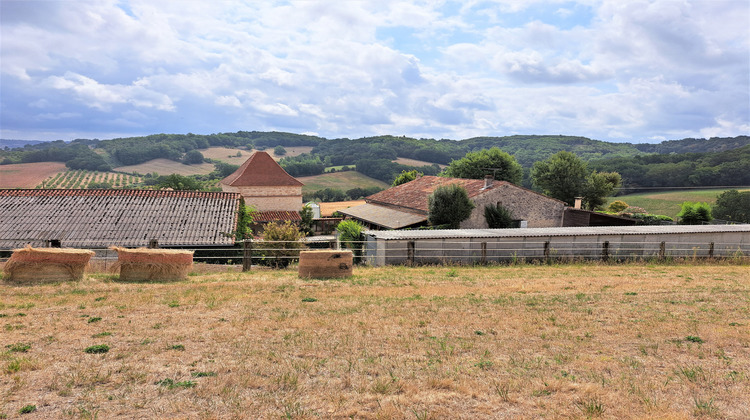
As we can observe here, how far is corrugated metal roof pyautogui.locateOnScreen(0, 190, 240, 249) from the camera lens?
22.3 metres

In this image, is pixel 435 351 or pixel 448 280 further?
pixel 448 280

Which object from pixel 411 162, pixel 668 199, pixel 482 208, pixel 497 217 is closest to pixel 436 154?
pixel 411 162

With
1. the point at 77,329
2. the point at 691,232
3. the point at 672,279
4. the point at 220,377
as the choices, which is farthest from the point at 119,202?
the point at 691,232

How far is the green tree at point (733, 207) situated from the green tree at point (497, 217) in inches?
1546

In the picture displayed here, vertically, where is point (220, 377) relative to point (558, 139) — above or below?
below

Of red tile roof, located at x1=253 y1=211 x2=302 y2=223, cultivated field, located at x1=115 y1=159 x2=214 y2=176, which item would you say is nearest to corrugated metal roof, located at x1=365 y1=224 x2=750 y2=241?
red tile roof, located at x1=253 y1=211 x2=302 y2=223

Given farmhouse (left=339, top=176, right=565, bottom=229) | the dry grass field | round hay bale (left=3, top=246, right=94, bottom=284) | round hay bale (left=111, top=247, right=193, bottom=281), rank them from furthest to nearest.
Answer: farmhouse (left=339, top=176, right=565, bottom=229), round hay bale (left=111, top=247, right=193, bottom=281), round hay bale (left=3, top=246, right=94, bottom=284), the dry grass field

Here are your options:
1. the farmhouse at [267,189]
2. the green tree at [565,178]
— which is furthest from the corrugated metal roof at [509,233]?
the farmhouse at [267,189]

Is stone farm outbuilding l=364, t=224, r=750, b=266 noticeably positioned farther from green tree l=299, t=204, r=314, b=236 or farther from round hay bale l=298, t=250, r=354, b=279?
green tree l=299, t=204, r=314, b=236

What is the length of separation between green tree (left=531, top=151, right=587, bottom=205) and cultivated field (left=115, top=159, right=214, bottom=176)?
103852 millimetres

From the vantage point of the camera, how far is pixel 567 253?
24750 mm

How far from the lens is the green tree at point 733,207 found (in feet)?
191

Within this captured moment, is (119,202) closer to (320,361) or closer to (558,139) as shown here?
(320,361)

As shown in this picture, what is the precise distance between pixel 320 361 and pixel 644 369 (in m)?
5.18
